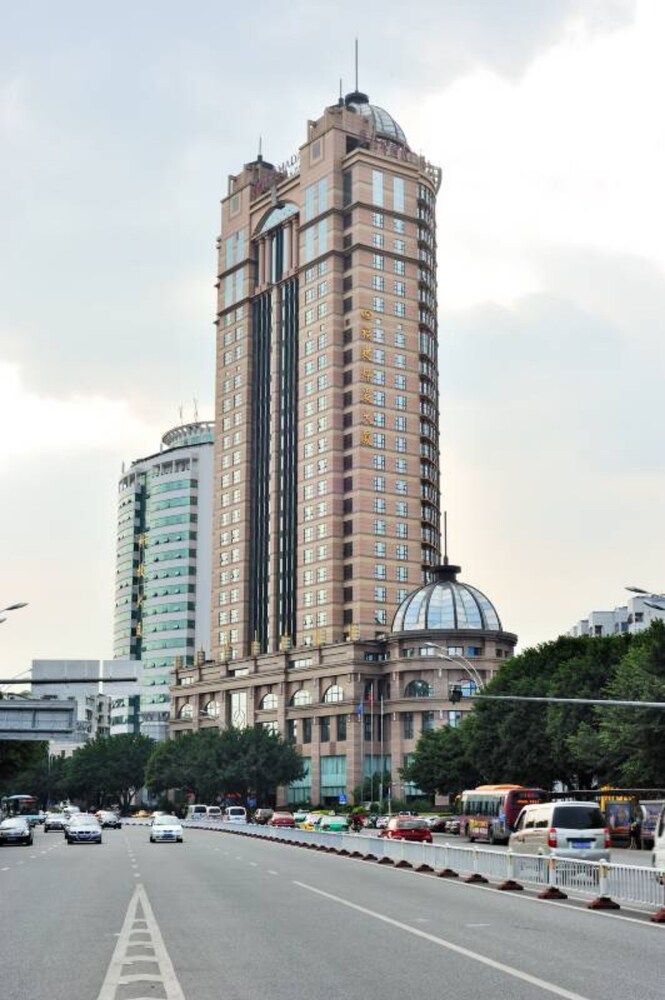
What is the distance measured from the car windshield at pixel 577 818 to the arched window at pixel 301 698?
341 ft

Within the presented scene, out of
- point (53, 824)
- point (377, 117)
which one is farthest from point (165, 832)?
point (377, 117)

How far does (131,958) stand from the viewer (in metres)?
15.2

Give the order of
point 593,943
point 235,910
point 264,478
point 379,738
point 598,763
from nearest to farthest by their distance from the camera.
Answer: point 593,943 → point 235,910 → point 598,763 → point 379,738 → point 264,478

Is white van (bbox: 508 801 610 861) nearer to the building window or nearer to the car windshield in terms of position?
the car windshield

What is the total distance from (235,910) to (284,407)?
128959mm

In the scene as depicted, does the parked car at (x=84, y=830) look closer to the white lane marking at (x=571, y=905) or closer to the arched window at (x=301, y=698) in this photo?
the white lane marking at (x=571, y=905)

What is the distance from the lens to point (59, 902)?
972 inches

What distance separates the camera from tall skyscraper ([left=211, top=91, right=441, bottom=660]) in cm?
13538

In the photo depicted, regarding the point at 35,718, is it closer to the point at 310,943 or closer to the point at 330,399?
the point at 310,943

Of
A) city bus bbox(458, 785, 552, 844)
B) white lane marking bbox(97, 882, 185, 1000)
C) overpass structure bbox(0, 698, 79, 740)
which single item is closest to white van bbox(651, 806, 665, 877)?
white lane marking bbox(97, 882, 185, 1000)

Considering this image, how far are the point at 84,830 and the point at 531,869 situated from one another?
1531 inches

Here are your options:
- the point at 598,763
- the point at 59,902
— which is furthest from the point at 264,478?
the point at 59,902

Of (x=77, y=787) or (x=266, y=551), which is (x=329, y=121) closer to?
(x=266, y=551)

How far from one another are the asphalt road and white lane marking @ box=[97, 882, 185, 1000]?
0.02 m
